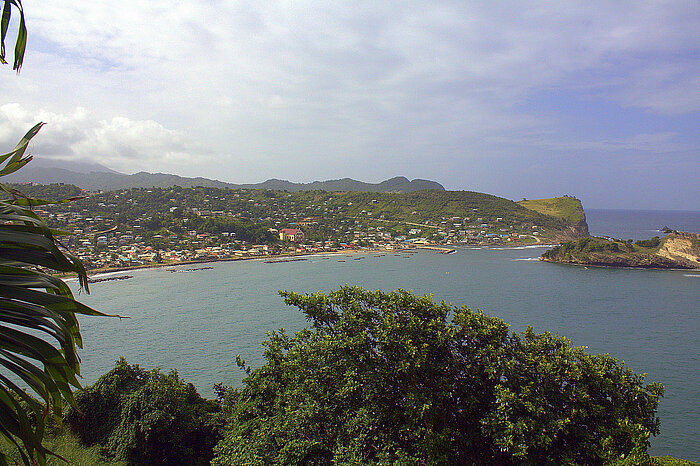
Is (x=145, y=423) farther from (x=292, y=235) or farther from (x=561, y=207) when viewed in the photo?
(x=561, y=207)

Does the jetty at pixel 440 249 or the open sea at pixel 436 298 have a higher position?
the jetty at pixel 440 249

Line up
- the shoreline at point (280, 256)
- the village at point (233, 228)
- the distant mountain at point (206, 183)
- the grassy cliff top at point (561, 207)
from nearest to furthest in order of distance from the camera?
1. the shoreline at point (280, 256)
2. the village at point (233, 228)
3. the grassy cliff top at point (561, 207)
4. the distant mountain at point (206, 183)

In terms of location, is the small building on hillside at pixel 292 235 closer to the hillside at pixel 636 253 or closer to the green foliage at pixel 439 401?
the hillside at pixel 636 253

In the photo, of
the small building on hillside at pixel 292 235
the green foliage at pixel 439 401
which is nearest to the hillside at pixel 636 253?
the small building on hillside at pixel 292 235

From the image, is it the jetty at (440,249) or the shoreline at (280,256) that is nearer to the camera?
the shoreline at (280,256)

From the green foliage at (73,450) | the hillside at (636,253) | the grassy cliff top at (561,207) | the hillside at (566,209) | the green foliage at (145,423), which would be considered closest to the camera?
the green foliage at (73,450)

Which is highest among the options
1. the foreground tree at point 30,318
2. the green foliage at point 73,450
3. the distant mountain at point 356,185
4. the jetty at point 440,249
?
the distant mountain at point 356,185
